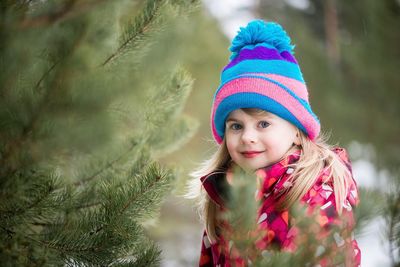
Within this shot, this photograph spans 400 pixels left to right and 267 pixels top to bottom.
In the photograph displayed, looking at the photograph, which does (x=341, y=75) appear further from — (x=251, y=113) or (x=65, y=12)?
(x=65, y=12)

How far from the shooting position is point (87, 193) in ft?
6.26

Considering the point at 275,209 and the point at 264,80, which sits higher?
the point at 264,80

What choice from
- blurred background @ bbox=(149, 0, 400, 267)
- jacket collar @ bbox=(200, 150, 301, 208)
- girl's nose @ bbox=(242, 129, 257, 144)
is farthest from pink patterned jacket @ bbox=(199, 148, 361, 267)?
blurred background @ bbox=(149, 0, 400, 267)

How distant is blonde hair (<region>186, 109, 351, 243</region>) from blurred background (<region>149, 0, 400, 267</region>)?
4489 millimetres

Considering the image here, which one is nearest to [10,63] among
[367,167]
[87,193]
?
[87,193]

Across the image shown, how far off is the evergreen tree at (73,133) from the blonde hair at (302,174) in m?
0.35

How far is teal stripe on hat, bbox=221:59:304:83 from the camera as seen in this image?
2117mm

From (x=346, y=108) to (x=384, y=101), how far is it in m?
0.68

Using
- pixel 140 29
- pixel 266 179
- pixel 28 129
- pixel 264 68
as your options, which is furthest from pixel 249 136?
pixel 28 129

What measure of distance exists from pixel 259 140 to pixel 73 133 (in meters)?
1.04

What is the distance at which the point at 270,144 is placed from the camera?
2.06 m

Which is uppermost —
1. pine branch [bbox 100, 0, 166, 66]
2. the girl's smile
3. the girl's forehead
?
pine branch [bbox 100, 0, 166, 66]

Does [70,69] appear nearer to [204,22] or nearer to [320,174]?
[320,174]

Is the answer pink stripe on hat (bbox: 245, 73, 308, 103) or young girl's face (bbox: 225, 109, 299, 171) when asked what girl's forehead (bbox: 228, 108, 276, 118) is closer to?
young girl's face (bbox: 225, 109, 299, 171)
